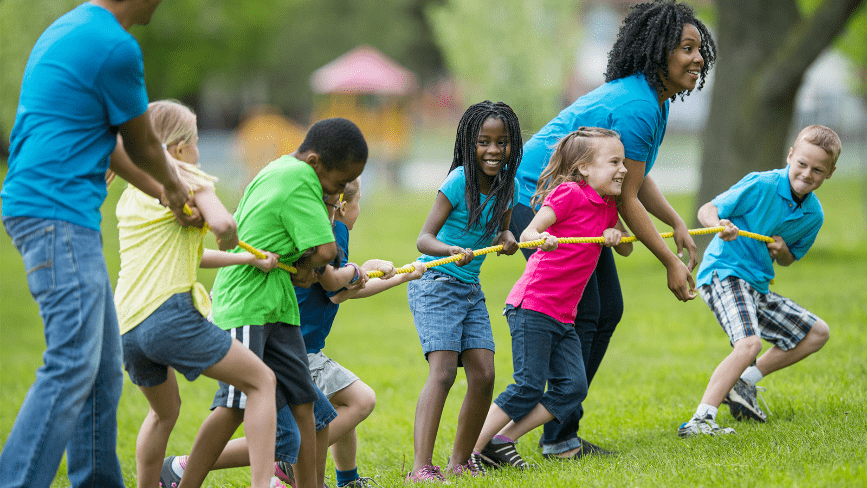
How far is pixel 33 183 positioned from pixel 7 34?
14379 millimetres

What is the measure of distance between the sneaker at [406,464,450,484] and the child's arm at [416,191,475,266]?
1.04 meters

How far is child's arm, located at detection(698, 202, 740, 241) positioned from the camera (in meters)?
5.00

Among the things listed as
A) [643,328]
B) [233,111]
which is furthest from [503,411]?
[233,111]

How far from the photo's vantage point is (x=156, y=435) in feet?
12.7

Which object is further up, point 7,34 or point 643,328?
point 7,34

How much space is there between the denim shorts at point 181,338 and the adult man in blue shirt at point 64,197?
27 centimetres

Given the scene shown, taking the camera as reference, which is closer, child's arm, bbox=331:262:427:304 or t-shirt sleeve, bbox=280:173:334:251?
t-shirt sleeve, bbox=280:173:334:251

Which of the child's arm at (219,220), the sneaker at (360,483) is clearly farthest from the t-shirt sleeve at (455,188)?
Answer: the sneaker at (360,483)

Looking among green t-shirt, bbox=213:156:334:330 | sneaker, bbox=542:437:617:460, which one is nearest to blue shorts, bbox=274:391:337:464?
green t-shirt, bbox=213:156:334:330

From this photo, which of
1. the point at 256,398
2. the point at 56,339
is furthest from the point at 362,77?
the point at 56,339

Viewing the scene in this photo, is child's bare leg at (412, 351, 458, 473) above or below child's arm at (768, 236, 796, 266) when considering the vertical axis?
below

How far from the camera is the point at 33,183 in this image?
3043 mm

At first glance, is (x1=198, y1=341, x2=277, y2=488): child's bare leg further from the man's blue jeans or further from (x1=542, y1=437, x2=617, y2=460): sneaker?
(x1=542, y1=437, x2=617, y2=460): sneaker

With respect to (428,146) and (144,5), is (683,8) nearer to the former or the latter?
(144,5)
